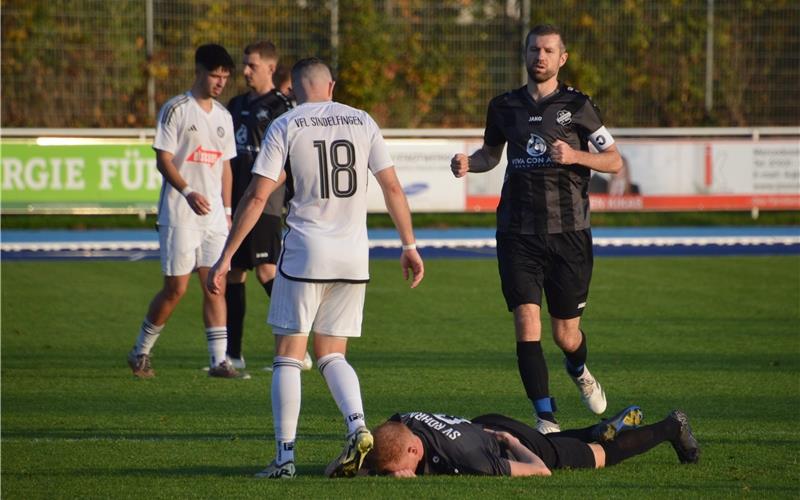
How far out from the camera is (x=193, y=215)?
992 cm

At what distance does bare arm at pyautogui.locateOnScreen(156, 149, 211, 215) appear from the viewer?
30.8 feet

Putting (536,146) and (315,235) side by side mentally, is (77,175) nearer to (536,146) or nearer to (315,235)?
(536,146)

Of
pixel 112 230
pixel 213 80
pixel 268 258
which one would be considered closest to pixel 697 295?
pixel 268 258

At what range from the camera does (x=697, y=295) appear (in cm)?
1484

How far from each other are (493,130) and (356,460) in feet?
8.25

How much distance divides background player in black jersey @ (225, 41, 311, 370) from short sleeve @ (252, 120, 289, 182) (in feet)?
12.9

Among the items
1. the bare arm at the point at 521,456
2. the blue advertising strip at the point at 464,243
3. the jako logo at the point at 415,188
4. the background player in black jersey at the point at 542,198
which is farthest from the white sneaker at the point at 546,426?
the jako logo at the point at 415,188

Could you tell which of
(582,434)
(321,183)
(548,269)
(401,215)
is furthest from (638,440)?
(321,183)

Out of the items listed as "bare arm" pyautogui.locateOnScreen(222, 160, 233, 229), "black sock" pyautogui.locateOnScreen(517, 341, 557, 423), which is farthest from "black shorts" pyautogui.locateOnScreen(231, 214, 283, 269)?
"black sock" pyautogui.locateOnScreen(517, 341, 557, 423)

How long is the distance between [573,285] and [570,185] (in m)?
0.58

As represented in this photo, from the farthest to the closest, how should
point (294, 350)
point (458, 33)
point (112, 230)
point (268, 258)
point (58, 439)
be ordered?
point (458, 33)
point (112, 230)
point (268, 258)
point (58, 439)
point (294, 350)

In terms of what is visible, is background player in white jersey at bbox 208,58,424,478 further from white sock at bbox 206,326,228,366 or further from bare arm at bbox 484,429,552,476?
white sock at bbox 206,326,228,366

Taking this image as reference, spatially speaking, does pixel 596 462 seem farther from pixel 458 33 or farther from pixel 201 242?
pixel 458 33

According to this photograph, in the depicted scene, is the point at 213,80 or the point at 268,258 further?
the point at 268,258
